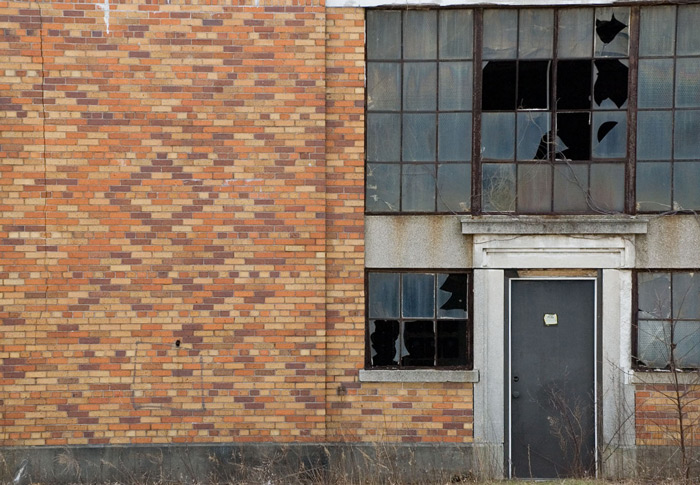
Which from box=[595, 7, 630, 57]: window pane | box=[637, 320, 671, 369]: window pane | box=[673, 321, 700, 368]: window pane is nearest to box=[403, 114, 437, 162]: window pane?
box=[595, 7, 630, 57]: window pane

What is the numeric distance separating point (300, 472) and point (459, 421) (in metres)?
1.82

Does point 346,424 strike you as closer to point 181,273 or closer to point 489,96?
point 181,273

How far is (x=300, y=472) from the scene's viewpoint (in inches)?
294

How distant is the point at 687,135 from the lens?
7.69m

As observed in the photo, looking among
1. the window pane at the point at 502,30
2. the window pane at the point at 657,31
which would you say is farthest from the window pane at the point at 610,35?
the window pane at the point at 502,30

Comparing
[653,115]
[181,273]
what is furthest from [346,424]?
[653,115]

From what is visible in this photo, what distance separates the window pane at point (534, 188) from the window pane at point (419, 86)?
1.27 meters

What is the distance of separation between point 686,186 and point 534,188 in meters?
1.66

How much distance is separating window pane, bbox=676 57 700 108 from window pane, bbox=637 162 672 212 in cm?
71

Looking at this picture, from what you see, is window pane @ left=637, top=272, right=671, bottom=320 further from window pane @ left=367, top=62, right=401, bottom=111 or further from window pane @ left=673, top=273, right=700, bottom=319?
window pane @ left=367, top=62, right=401, bottom=111

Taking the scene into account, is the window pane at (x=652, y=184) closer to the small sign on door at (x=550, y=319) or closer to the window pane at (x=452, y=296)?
the small sign on door at (x=550, y=319)

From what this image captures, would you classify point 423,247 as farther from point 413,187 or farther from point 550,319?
point 550,319

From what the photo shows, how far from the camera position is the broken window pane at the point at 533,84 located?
25.4 ft

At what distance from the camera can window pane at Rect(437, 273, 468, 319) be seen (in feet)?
25.6
